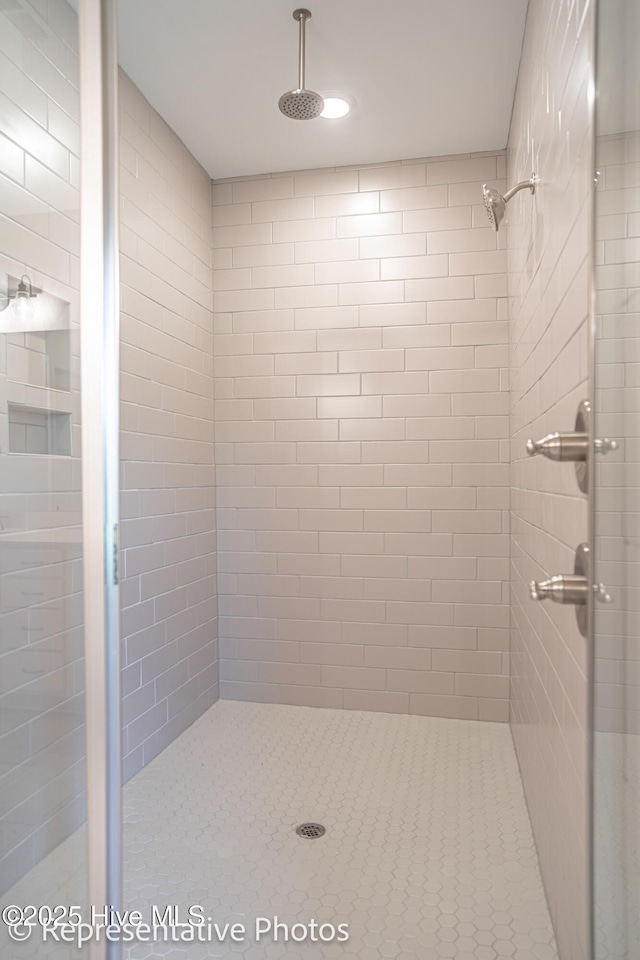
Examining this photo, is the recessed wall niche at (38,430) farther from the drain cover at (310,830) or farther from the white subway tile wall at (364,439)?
the white subway tile wall at (364,439)

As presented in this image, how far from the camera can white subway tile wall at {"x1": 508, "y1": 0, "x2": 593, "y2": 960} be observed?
3.87ft

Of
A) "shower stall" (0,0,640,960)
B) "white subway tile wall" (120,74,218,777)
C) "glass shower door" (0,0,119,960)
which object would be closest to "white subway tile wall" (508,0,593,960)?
"shower stall" (0,0,640,960)

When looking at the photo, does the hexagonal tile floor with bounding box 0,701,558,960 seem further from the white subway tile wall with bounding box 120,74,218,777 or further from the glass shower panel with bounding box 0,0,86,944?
the white subway tile wall with bounding box 120,74,218,777

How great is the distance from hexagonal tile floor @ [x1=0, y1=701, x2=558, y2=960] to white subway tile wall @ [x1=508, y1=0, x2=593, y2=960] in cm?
14

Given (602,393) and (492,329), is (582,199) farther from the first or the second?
(492,329)

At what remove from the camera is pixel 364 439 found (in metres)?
3.04

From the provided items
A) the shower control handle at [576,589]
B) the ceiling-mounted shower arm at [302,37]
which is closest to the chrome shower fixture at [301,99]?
the ceiling-mounted shower arm at [302,37]

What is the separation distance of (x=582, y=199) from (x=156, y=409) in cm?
186

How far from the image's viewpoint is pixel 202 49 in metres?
2.23

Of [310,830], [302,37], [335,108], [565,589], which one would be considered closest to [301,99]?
[302,37]

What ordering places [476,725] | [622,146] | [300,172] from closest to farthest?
[622,146] < [476,725] < [300,172]

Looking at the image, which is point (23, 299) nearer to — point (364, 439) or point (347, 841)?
point (347, 841)

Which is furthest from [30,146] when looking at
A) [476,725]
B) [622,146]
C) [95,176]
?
[476,725]

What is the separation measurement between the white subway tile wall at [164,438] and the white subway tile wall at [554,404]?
1436 millimetres
